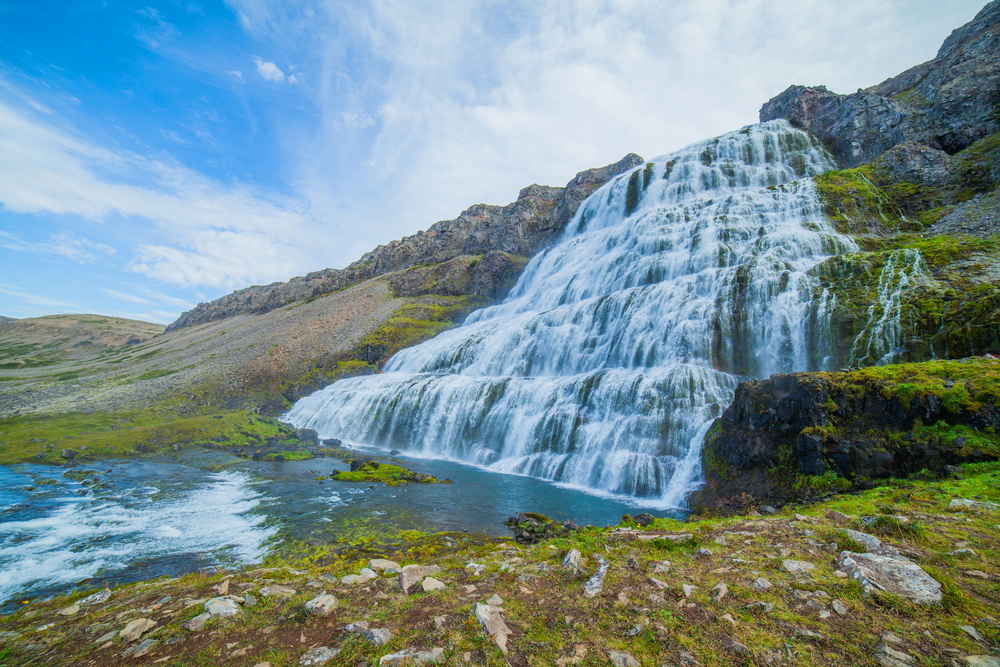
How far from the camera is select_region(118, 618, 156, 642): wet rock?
178 inches

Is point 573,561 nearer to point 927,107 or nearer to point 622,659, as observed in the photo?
point 622,659

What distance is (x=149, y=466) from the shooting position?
22531 millimetres

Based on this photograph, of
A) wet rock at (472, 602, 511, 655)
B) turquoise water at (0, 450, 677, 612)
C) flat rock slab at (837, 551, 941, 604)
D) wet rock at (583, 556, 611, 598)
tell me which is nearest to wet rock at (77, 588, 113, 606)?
turquoise water at (0, 450, 677, 612)

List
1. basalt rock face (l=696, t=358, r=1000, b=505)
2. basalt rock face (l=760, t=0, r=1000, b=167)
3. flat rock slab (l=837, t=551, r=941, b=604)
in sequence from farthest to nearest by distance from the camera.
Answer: basalt rock face (l=760, t=0, r=1000, b=167) → basalt rock face (l=696, t=358, r=1000, b=505) → flat rock slab (l=837, t=551, r=941, b=604)

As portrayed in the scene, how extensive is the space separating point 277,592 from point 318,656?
1849mm

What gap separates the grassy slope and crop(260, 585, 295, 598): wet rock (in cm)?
15

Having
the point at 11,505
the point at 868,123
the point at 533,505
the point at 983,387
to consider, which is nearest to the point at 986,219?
the point at 983,387

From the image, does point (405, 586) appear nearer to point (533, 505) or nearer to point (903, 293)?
point (533, 505)

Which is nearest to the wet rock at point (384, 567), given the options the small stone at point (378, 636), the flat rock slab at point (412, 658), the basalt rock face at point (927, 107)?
the small stone at point (378, 636)

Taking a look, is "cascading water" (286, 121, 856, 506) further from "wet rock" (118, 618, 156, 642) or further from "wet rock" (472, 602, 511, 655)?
"wet rock" (118, 618, 156, 642)

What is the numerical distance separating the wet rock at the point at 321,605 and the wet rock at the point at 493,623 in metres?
1.78

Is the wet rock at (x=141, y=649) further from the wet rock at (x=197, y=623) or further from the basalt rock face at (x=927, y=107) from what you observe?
the basalt rock face at (x=927, y=107)

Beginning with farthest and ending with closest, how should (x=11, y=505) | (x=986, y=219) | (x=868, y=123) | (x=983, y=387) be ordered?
1. (x=868, y=123)
2. (x=986, y=219)
3. (x=11, y=505)
4. (x=983, y=387)

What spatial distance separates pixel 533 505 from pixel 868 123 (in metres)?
51.5
